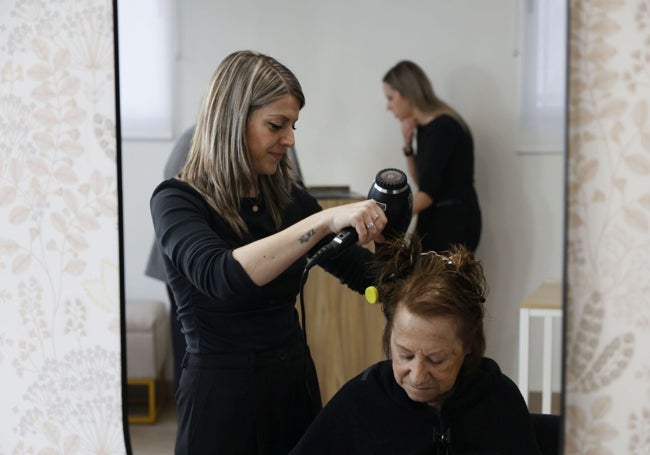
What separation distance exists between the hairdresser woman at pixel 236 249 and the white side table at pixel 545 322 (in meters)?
0.25

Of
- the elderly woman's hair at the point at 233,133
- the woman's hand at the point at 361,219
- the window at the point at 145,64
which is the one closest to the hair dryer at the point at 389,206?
the woman's hand at the point at 361,219

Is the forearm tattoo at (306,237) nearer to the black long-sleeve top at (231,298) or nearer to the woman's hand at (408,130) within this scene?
the black long-sleeve top at (231,298)

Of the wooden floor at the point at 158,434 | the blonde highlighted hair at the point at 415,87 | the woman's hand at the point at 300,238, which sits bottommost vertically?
the wooden floor at the point at 158,434

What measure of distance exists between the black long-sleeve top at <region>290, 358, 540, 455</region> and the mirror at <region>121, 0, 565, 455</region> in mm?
66

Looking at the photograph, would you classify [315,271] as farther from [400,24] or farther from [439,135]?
[400,24]

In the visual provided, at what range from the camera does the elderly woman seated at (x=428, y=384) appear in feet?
3.94

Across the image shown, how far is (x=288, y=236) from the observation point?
1127 millimetres

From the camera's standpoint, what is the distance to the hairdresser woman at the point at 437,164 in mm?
1201

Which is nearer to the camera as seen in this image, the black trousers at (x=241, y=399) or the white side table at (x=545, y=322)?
the white side table at (x=545, y=322)

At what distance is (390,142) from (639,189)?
1.19 feet

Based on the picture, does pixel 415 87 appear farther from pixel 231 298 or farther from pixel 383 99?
pixel 231 298

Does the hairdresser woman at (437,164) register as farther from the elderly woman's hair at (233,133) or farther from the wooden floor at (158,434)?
the wooden floor at (158,434)

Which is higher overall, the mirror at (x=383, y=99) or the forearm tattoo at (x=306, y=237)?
the mirror at (x=383, y=99)

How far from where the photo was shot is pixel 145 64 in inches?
50.0
